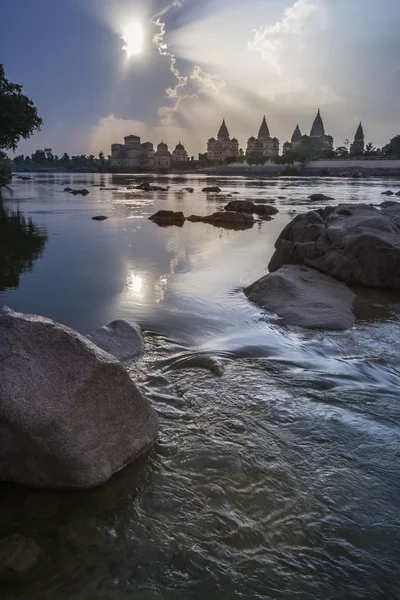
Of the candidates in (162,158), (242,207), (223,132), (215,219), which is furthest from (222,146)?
(215,219)

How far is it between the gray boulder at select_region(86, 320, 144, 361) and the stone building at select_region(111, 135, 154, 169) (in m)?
163

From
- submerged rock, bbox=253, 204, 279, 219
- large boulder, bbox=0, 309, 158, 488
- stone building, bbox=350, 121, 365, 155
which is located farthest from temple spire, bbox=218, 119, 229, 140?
large boulder, bbox=0, 309, 158, 488

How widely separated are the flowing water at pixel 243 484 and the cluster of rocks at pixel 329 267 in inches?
19.1

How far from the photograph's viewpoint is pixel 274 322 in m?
7.47

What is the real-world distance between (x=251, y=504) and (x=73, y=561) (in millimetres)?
1329

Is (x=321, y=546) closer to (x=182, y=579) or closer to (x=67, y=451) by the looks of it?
(x=182, y=579)

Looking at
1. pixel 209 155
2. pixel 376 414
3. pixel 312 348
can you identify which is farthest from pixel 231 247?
pixel 209 155

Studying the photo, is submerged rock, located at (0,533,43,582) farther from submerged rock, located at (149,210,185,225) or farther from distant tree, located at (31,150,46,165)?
distant tree, located at (31,150,46,165)

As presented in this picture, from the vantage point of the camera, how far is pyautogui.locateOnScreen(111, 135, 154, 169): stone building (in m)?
168

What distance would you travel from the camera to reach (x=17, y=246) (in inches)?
601

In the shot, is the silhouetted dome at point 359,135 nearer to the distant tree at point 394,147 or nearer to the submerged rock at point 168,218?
the distant tree at point 394,147

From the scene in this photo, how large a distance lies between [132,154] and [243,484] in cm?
17787

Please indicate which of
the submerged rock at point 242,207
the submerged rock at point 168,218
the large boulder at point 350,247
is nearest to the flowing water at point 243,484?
the large boulder at point 350,247

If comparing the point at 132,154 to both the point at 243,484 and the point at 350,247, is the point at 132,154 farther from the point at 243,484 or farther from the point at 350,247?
the point at 243,484
